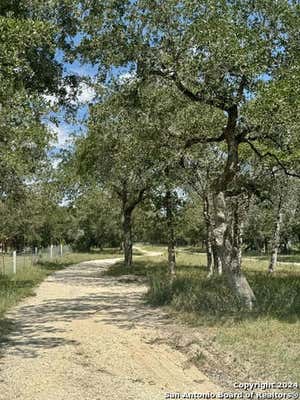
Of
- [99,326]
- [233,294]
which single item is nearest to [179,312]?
[233,294]

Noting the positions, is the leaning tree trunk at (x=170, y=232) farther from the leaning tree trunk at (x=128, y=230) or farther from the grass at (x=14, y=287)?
the leaning tree trunk at (x=128, y=230)

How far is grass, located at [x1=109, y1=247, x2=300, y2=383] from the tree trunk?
288mm

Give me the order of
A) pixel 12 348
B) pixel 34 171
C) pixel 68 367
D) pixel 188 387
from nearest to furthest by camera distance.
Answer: pixel 188 387 → pixel 68 367 → pixel 12 348 → pixel 34 171

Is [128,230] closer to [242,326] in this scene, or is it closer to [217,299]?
[217,299]

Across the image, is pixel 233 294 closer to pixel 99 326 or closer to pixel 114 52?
pixel 99 326

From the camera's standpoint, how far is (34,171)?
832 inches

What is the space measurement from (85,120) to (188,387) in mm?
11271

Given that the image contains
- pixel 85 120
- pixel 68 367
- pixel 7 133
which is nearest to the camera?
pixel 68 367

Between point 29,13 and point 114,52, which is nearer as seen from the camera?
point 29,13

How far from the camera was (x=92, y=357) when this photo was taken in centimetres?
916

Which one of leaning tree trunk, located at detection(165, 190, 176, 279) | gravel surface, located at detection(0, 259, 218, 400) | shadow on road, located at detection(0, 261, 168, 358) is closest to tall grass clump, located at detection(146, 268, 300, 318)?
shadow on road, located at detection(0, 261, 168, 358)

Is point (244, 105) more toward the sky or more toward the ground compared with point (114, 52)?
more toward the ground

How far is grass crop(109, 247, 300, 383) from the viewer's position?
7.86m

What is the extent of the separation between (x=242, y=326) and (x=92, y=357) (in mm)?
3022
